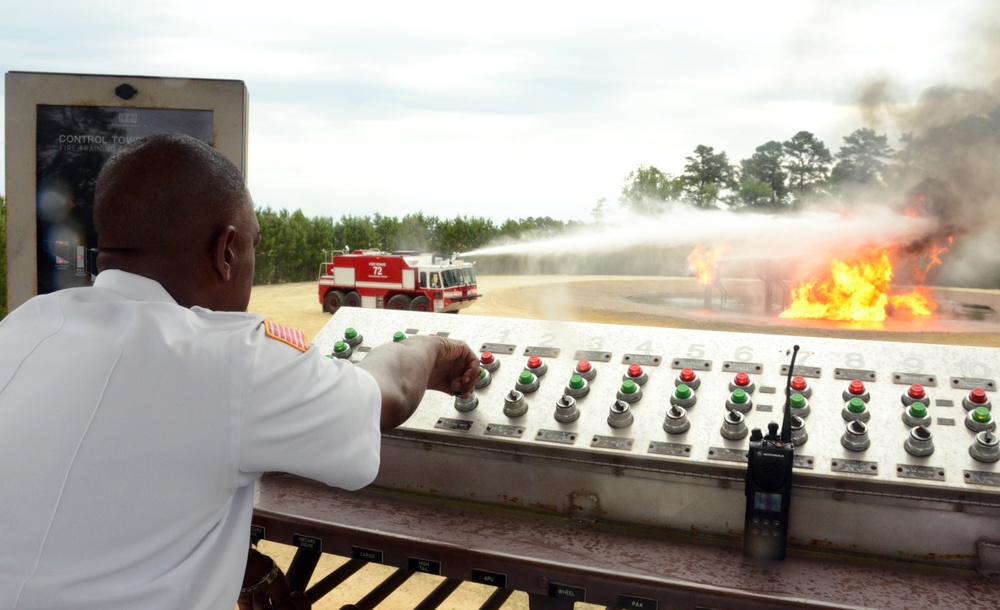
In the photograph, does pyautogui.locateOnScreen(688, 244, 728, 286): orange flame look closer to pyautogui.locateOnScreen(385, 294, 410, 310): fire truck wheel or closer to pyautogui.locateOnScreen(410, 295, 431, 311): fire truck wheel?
pyautogui.locateOnScreen(410, 295, 431, 311): fire truck wheel

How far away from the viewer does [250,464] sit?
1.16 meters

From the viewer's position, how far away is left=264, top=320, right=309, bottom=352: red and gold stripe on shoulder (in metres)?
1.24

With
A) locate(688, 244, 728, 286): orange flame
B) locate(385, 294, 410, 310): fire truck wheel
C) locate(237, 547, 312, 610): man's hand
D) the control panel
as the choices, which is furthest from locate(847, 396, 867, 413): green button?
locate(688, 244, 728, 286): orange flame

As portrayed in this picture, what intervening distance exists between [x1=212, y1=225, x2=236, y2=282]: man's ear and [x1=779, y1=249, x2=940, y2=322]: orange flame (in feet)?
70.4

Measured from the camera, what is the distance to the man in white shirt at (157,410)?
106 centimetres

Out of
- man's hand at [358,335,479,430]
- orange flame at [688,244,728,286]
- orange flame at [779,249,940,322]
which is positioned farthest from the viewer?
orange flame at [688,244,728,286]

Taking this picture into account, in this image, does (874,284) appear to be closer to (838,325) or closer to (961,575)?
Answer: (838,325)

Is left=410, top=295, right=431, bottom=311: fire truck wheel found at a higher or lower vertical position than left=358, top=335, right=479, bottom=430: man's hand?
lower

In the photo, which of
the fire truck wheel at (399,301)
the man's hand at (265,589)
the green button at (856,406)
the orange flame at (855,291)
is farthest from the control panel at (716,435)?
the orange flame at (855,291)

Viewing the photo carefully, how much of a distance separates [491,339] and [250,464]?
1.50 metres

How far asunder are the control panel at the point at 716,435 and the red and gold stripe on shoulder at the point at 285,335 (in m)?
0.98

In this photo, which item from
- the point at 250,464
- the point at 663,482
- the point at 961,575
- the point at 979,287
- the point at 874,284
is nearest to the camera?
the point at 250,464

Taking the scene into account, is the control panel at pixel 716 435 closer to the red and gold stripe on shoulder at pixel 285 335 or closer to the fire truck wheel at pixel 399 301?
the red and gold stripe on shoulder at pixel 285 335

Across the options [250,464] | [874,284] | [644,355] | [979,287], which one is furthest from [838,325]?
[250,464]
